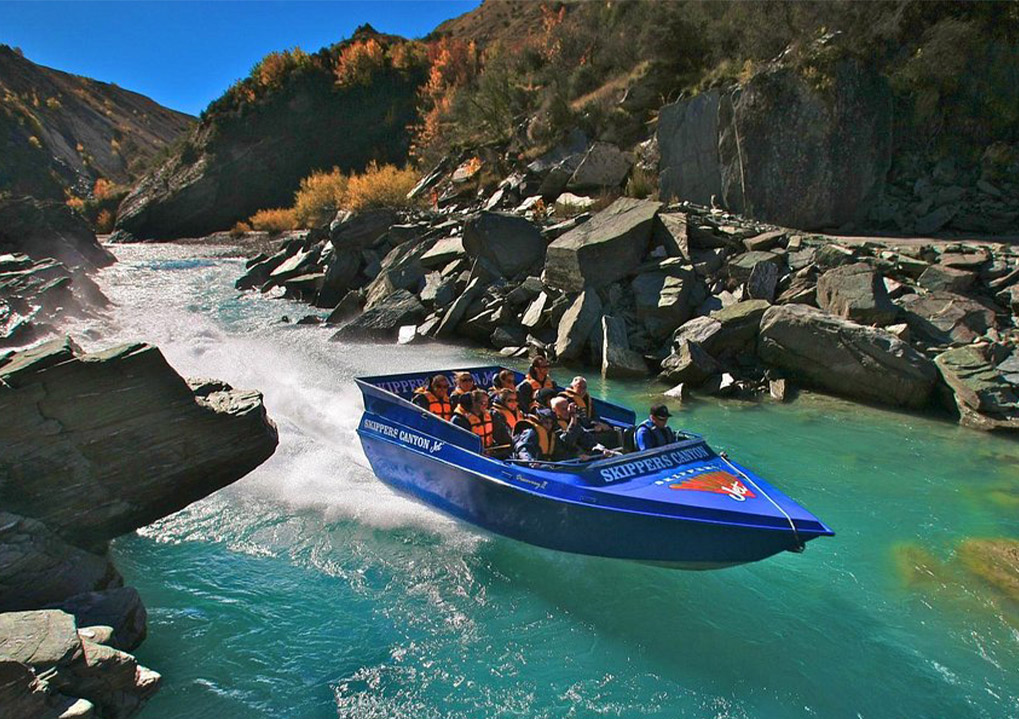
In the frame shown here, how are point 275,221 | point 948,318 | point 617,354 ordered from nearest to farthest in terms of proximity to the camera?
point 948,318
point 617,354
point 275,221

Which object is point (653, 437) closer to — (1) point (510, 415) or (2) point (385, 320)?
(1) point (510, 415)

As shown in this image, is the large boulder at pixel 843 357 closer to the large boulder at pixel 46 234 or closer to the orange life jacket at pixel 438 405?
the orange life jacket at pixel 438 405

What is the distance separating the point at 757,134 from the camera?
62.5ft

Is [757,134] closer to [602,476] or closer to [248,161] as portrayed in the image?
[602,476]

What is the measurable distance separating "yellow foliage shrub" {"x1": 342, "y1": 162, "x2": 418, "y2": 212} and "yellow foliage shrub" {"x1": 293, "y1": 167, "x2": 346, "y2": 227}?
211 cm

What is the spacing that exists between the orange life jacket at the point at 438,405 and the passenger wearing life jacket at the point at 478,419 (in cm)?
72

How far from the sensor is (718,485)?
6891 mm

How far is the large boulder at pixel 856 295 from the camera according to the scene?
1291 cm

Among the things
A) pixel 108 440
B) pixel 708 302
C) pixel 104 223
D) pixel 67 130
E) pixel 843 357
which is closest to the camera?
pixel 108 440

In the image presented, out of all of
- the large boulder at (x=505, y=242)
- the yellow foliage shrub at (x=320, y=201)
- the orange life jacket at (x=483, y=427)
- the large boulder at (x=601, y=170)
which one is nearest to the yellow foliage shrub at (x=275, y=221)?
the yellow foliage shrub at (x=320, y=201)

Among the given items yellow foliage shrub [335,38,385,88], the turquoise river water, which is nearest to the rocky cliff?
the turquoise river water

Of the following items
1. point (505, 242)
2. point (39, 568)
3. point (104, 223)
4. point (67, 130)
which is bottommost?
point (39, 568)

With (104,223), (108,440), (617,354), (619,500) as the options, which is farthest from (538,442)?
(104,223)

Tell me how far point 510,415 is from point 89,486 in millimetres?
4863
